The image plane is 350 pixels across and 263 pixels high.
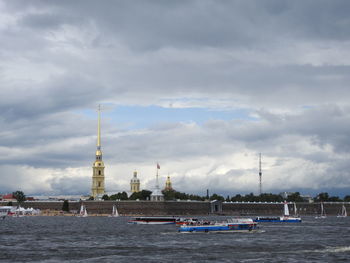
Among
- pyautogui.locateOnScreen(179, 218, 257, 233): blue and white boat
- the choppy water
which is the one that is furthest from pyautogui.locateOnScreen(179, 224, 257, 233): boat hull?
the choppy water

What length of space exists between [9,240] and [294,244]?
111ft

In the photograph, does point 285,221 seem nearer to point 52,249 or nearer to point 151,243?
point 151,243

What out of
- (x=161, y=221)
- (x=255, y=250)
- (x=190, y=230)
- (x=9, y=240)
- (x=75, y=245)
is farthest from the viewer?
(x=161, y=221)

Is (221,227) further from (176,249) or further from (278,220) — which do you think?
(278,220)

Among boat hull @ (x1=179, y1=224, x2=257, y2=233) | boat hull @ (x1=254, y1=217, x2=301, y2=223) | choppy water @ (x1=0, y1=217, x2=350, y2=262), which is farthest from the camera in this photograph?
boat hull @ (x1=254, y1=217, x2=301, y2=223)

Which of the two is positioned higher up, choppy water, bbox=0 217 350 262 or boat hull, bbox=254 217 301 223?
boat hull, bbox=254 217 301 223

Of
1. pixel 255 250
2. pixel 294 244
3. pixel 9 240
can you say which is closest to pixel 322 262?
pixel 255 250

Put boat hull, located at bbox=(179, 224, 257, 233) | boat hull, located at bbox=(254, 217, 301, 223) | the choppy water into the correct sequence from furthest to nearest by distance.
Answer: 1. boat hull, located at bbox=(254, 217, 301, 223)
2. boat hull, located at bbox=(179, 224, 257, 233)
3. the choppy water

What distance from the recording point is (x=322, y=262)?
57.7 meters

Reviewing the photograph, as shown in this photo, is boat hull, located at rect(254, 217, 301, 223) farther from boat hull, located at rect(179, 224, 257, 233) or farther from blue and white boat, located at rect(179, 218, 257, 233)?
boat hull, located at rect(179, 224, 257, 233)

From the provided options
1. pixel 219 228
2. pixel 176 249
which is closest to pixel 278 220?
pixel 219 228

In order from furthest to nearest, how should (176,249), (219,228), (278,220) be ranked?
1. (278,220)
2. (219,228)
3. (176,249)

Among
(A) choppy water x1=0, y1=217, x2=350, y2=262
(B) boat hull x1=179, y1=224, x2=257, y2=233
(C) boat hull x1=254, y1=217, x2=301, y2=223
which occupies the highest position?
(C) boat hull x1=254, y1=217, x2=301, y2=223

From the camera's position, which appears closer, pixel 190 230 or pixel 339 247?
pixel 339 247
